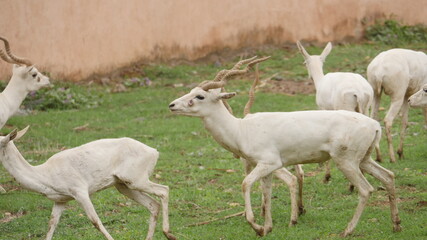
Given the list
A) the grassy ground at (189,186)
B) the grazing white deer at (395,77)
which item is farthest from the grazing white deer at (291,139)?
the grazing white deer at (395,77)

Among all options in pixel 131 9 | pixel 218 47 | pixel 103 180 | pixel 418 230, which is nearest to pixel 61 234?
pixel 103 180

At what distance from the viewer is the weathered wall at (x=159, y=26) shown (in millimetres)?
16141

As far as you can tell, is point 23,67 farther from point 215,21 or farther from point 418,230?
point 215,21

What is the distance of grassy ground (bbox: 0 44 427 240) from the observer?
841cm

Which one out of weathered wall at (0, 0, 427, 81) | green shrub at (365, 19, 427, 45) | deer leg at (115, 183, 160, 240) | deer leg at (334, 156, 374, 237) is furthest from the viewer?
green shrub at (365, 19, 427, 45)

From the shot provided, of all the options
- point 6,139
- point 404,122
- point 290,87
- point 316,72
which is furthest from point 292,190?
point 290,87

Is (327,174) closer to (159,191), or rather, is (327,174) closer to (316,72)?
(316,72)

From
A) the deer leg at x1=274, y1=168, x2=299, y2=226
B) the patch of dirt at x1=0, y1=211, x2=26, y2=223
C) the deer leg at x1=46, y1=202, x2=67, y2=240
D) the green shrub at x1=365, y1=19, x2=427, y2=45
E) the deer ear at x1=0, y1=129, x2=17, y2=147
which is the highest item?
the deer ear at x1=0, y1=129, x2=17, y2=147

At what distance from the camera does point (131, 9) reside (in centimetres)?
1778

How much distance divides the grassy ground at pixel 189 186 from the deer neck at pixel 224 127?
37.8 inches

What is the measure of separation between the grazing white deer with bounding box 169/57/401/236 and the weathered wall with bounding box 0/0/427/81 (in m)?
8.31

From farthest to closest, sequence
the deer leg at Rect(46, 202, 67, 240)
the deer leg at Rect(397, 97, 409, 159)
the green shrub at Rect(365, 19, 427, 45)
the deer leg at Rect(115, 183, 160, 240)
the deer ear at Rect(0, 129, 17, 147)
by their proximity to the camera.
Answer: the green shrub at Rect(365, 19, 427, 45) < the deer leg at Rect(397, 97, 409, 159) < the deer leg at Rect(115, 183, 160, 240) < the deer leg at Rect(46, 202, 67, 240) < the deer ear at Rect(0, 129, 17, 147)

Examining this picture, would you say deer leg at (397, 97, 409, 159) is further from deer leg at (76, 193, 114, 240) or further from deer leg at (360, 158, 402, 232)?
deer leg at (76, 193, 114, 240)

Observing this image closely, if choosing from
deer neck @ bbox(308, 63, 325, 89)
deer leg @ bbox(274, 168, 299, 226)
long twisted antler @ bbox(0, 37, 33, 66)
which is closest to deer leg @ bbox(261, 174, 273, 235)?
deer leg @ bbox(274, 168, 299, 226)
